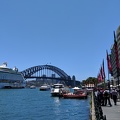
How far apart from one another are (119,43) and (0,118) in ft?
411

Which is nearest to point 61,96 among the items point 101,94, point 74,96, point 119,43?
point 74,96


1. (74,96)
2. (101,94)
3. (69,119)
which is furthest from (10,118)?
(74,96)

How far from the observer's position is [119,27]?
16225 cm

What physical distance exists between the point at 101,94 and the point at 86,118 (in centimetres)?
340

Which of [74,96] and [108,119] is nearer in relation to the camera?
[108,119]

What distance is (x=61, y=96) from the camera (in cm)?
9638

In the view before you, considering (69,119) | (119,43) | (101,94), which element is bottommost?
(69,119)

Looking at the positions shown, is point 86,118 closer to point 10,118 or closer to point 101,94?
point 101,94

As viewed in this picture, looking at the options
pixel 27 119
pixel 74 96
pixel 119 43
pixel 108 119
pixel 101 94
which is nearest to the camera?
pixel 108 119

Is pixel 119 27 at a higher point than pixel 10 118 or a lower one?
higher

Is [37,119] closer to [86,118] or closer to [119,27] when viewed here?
[86,118]

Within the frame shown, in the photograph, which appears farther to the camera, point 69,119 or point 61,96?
point 61,96

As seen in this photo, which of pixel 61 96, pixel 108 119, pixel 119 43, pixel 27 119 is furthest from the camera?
pixel 119 43

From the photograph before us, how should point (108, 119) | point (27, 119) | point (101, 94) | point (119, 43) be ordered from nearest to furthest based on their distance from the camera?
point (108, 119) < point (27, 119) < point (101, 94) < point (119, 43)
